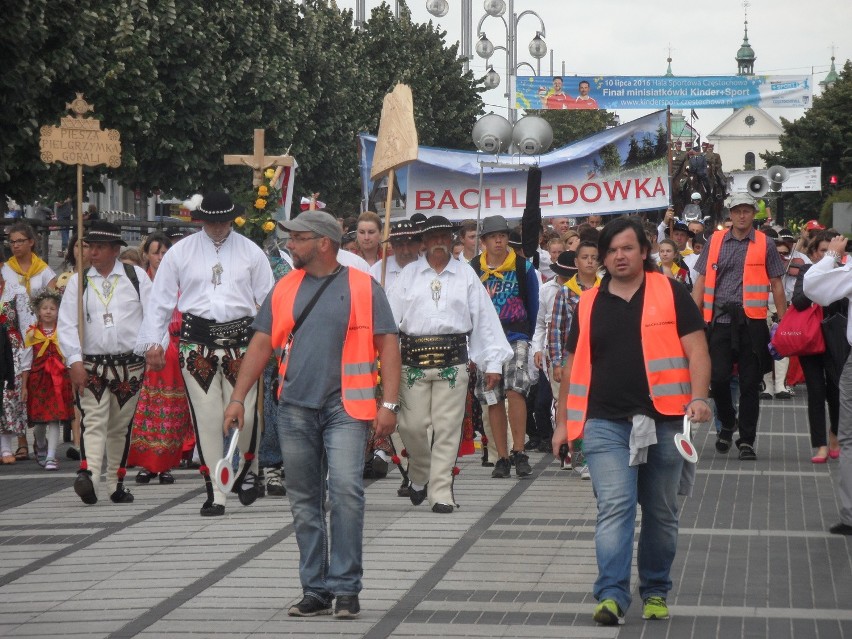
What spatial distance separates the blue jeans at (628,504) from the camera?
6.85 metres

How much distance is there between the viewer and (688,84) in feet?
201

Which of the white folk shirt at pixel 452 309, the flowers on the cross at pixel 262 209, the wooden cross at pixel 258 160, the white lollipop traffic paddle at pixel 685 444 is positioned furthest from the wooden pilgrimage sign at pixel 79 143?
the white lollipop traffic paddle at pixel 685 444

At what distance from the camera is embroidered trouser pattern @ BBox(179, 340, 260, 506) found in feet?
32.9

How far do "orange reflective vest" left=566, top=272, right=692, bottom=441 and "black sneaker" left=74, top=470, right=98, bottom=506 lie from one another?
4408mm

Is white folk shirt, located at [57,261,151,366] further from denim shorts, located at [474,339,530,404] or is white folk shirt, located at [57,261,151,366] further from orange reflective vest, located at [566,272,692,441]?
orange reflective vest, located at [566,272,692,441]

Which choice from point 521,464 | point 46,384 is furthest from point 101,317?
point 521,464

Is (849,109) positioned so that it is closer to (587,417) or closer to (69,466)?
(69,466)

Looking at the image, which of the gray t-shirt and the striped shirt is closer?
the gray t-shirt

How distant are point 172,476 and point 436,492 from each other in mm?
2767

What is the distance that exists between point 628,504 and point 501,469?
491 cm

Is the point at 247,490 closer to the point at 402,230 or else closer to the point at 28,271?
the point at 402,230

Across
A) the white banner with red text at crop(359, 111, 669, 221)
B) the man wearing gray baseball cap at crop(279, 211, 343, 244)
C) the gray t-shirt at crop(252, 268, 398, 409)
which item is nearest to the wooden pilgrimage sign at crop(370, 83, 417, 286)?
the man wearing gray baseball cap at crop(279, 211, 343, 244)

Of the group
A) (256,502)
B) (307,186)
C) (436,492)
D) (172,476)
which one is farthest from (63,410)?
(307,186)

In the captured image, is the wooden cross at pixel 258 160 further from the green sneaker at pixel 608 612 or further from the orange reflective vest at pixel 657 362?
the green sneaker at pixel 608 612
